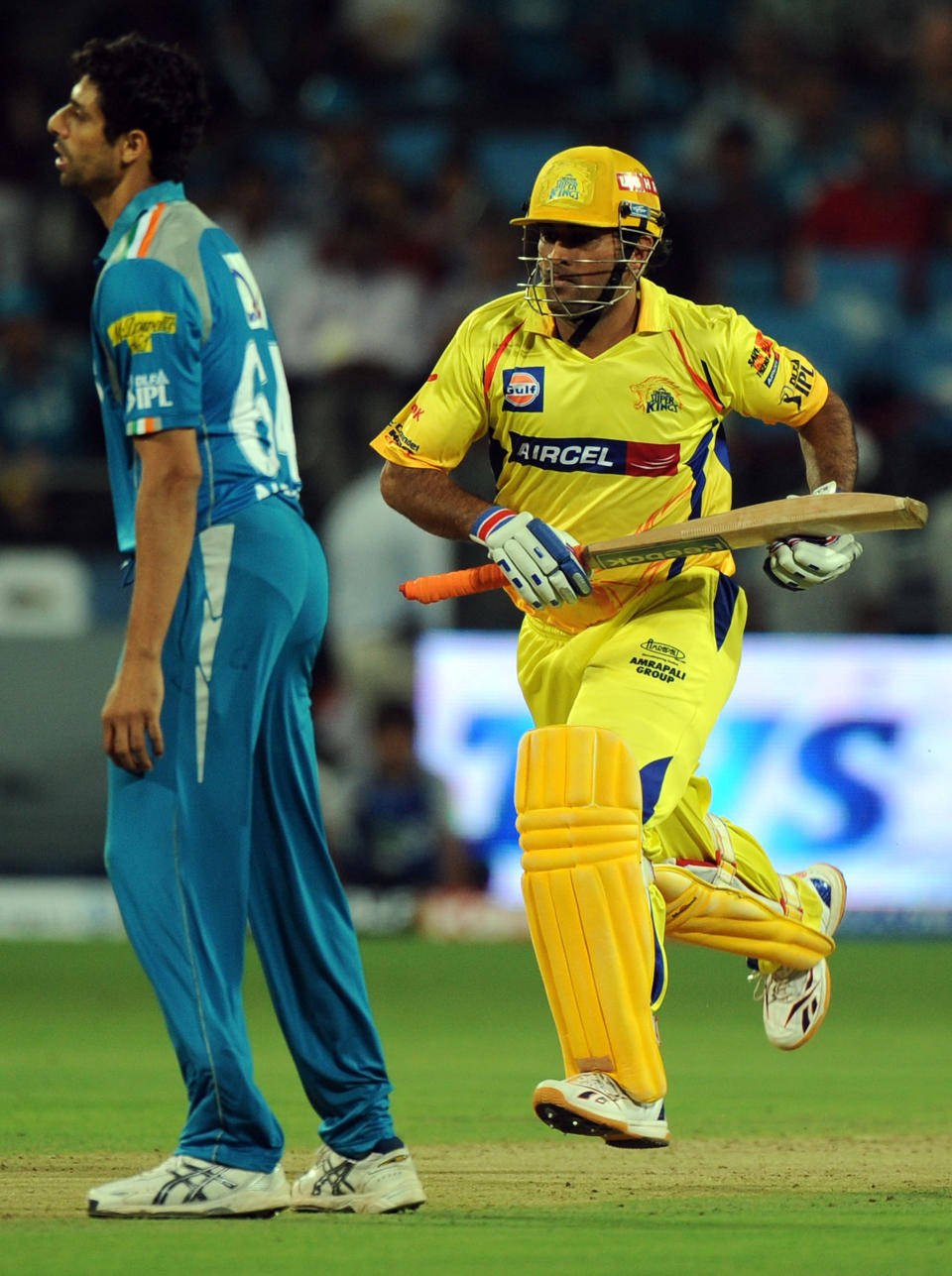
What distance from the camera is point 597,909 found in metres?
4.61

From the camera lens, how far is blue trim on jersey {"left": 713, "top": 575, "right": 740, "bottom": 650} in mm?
5141

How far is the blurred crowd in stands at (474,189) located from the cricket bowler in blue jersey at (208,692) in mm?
6116

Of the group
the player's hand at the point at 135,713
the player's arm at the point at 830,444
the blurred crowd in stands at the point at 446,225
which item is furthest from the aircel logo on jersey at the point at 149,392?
the blurred crowd in stands at the point at 446,225

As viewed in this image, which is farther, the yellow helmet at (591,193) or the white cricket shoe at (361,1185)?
the yellow helmet at (591,193)

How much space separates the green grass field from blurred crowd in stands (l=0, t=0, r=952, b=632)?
283 centimetres

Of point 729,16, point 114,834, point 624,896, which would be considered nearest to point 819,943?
point 624,896

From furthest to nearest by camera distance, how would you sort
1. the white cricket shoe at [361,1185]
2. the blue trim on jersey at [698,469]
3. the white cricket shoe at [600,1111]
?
the blue trim on jersey at [698,469] < the white cricket shoe at [600,1111] < the white cricket shoe at [361,1185]

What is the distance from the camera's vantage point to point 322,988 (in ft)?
13.8

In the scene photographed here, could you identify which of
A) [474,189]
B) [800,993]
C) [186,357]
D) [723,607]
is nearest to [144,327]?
[186,357]

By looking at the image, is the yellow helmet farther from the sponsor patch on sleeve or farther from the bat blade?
the bat blade

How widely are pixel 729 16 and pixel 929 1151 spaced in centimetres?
Answer: 1041

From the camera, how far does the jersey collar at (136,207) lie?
13.7 ft

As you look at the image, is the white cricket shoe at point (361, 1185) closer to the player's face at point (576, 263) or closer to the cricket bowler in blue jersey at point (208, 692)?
→ the cricket bowler in blue jersey at point (208, 692)

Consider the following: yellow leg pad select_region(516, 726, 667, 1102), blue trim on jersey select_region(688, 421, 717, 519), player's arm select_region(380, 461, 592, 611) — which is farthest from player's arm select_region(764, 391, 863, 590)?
yellow leg pad select_region(516, 726, 667, 1102)
